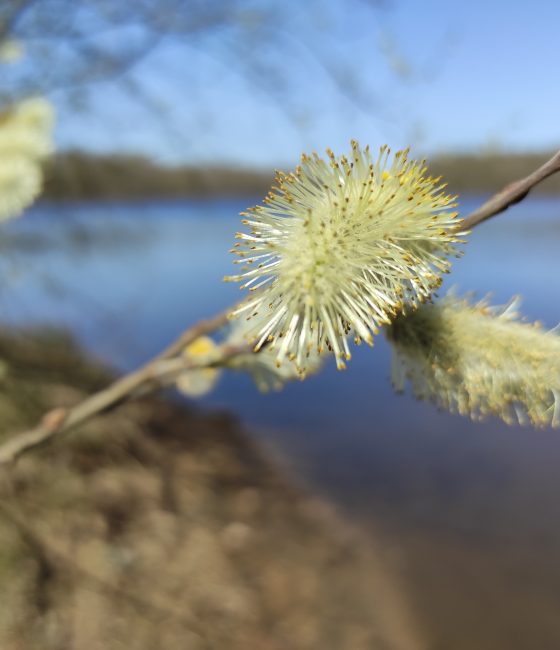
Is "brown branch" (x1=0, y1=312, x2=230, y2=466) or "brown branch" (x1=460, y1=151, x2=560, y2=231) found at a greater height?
"brown branch" (x1=0, y1=312, x2=230, y2=466)

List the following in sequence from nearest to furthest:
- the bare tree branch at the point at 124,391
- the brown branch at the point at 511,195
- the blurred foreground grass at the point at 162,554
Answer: the brown branch at the point at 511,195, the bare tree branch at the point at 124,391, the blurred foreground grass at the point at 162,554

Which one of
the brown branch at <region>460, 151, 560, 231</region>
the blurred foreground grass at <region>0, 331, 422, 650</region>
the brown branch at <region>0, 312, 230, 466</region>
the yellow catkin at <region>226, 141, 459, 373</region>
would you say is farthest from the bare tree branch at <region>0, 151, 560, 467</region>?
the blurred foreground grass at <region>0, 331, 422, 650</region>

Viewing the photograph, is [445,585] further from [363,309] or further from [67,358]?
[67,358]

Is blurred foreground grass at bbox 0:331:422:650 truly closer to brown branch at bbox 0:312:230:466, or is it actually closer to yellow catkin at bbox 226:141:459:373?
brown branch at bbox 0:312:230:466

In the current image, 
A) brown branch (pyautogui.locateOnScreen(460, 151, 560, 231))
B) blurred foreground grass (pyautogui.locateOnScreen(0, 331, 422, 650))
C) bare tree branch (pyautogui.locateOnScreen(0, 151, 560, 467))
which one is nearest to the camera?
brown branch (pyautogui.locateOnScreen(460, 151, 560, 231))

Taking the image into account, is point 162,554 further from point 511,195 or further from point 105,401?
point 511,195

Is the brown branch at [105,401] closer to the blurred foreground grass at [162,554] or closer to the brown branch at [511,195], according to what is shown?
the brown branch at [511,195]

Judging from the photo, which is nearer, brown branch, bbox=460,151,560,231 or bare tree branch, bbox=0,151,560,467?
brown branch, bbox=460,151,560,231

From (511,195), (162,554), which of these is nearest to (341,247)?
(511,195)

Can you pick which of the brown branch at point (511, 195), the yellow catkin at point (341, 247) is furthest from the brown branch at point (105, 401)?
the brown branch at point (511, 195)

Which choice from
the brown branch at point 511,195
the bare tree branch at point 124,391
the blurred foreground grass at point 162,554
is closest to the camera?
the brown branch at point 511,195
